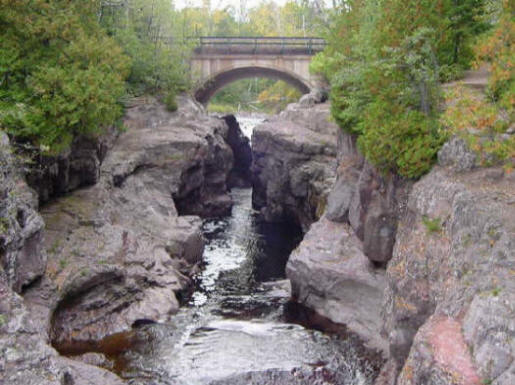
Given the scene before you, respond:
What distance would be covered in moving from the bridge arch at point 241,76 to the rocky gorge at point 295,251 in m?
8.70

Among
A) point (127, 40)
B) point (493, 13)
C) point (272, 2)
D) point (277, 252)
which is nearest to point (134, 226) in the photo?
point (277, 252)

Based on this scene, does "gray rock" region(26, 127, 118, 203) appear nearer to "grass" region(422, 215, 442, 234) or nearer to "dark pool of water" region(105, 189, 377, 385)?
"dark pool of water" region(105, 189, 377, 385)

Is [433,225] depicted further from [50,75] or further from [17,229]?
[50,75]

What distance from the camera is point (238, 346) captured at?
20422 millimetres

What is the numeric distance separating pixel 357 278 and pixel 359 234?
7.03ft

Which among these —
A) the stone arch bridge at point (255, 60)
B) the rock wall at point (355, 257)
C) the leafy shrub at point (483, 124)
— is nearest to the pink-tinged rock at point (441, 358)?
the leafy shrub at point (483, 124)

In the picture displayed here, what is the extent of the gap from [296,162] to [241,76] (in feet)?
55.8

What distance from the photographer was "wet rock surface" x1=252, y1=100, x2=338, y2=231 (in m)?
36.9

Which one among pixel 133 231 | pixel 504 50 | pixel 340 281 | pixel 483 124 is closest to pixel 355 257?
pixel 340 281

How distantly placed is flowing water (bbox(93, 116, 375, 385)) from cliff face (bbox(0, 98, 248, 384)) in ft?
4.68

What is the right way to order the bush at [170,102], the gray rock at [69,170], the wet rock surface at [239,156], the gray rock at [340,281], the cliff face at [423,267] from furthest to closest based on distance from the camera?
the wet rock surface at [239,156]
the bush at [170,102]
the gray rock at [69,170]
the gray rock at [340,281]
the cliff face at [423,267]

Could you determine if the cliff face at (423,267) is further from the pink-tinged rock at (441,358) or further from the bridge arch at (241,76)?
the bridge arch at (241,76)

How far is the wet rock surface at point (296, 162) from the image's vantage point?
1454 inches

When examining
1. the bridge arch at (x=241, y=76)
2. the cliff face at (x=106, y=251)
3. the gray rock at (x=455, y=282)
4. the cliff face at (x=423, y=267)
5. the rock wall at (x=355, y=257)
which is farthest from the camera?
the bridge arch at (x=241, y=76)
